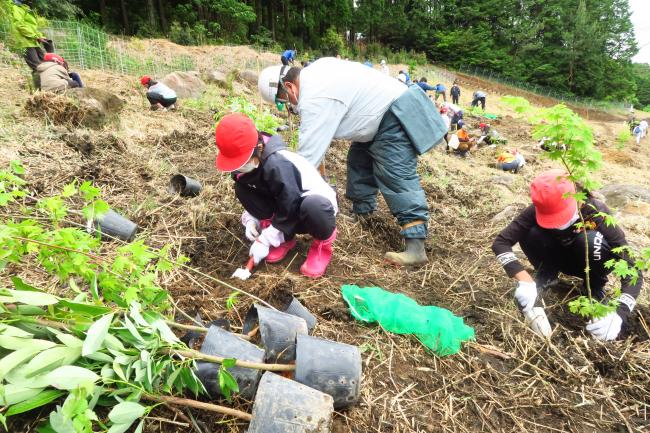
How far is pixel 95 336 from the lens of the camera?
1.09 metres

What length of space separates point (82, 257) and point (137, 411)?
49 cm

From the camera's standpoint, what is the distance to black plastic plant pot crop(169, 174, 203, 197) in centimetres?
316

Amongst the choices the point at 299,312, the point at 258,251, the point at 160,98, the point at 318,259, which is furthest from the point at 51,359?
the point at 160,98

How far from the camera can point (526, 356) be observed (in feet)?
6.15

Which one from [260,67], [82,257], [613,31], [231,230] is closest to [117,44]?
[260,67]

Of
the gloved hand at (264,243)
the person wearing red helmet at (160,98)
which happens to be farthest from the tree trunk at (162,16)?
the gloved hand at (264,243)

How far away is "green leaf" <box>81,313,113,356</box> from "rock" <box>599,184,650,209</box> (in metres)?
6.25

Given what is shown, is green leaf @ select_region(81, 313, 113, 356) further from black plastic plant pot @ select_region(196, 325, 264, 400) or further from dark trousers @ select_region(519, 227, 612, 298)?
dark trousers @ select_region(519, 227, 612, 298)

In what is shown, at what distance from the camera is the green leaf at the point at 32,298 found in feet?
3.66

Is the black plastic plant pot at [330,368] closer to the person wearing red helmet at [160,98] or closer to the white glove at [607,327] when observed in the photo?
the white glove at [607,327]

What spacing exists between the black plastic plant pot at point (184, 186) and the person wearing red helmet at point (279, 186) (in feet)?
2.87

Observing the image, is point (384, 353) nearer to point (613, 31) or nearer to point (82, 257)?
point (82, 257)

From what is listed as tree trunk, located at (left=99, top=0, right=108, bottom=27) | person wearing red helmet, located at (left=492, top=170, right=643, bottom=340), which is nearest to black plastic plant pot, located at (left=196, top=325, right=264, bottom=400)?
person wearing red helmet, located at (left=492, top=170, right=643, bottom=340)

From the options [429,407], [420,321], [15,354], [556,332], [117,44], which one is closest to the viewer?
[15,354]
